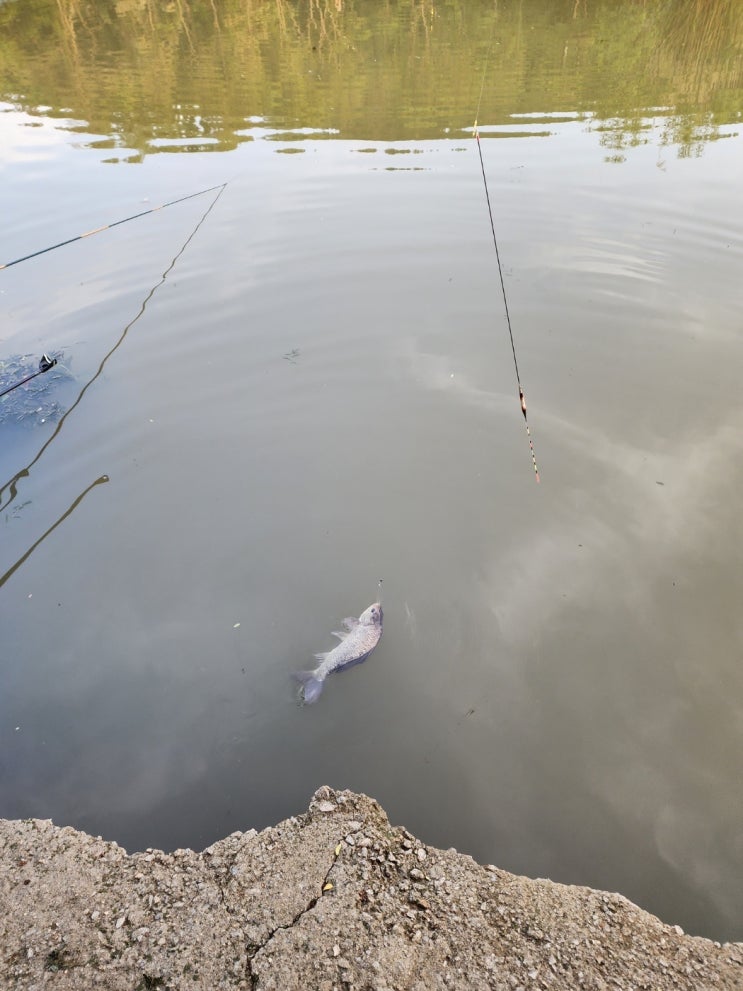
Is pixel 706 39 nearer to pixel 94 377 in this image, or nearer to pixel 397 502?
pixel 397 502

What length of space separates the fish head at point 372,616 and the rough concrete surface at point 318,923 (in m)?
1.26

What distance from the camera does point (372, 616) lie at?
3877 millimetres

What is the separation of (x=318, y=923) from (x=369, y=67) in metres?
18.7

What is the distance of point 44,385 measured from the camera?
19.1ft

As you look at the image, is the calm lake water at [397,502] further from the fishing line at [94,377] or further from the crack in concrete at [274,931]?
the crack in concrete at [274,931]

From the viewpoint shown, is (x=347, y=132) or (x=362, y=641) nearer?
(x=362, y=641)

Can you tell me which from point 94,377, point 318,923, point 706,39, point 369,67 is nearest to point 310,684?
point 318,923

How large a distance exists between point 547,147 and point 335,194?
409 centimetres

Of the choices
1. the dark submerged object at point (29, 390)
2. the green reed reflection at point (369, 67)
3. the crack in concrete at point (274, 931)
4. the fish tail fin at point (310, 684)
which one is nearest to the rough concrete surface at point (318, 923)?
the crack in concrete at point (274, 931)

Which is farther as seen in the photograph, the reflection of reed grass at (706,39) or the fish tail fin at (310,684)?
the reflection of reed grass at (706,39)

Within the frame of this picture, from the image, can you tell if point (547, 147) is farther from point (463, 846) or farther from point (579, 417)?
point (463, 846)

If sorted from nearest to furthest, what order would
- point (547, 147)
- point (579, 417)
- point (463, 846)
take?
1. point (463, 846)
2. point (579, 417)
3. point (547, 147)

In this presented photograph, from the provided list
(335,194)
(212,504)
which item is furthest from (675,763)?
(335,194)

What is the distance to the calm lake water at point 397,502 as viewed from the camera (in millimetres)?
3178
